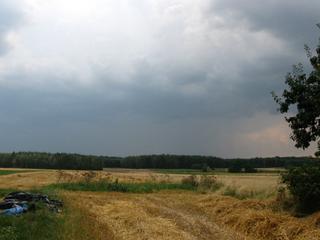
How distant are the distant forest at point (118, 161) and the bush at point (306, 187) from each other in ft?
272

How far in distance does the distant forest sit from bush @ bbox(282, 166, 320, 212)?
82921mm

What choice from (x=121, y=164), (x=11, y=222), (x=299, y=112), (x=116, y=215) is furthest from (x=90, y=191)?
(x=121, y=164)

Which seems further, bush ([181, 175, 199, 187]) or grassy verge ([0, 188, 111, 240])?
bush ([181, 175, 199, 187])

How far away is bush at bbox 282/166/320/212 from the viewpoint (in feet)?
64.2

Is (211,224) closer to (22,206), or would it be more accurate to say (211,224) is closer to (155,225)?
(155,225)

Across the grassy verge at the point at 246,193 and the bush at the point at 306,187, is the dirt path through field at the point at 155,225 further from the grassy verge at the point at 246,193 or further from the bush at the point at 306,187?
the grassy verge at the point at 246,193

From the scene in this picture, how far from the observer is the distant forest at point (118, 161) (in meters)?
108

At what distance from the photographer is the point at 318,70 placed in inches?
794

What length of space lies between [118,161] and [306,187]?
365 feet

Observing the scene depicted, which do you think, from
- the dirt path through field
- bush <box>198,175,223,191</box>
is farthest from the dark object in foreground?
bush <box>198,175,223,191</box>

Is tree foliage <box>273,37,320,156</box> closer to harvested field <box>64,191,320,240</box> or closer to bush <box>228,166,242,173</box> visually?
harvested field <box>64,191,320,240</box>

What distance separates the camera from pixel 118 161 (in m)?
130

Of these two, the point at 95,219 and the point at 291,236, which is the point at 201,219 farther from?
the point at 291,236

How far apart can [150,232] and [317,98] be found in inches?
344
